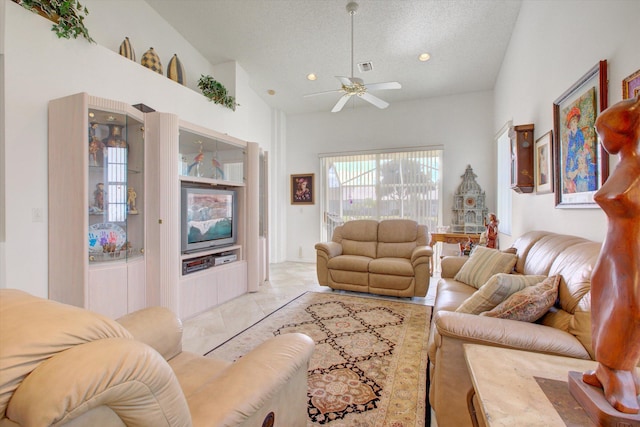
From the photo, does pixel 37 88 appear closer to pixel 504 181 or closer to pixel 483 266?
pixel 483 266

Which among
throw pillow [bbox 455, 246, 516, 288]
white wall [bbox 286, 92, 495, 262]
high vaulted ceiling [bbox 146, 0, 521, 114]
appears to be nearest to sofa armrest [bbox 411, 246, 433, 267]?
throw pillow [bbox 455, 246, 516, 288]

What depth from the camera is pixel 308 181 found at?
618 cm

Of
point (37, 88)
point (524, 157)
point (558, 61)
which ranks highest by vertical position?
point (558, 61)

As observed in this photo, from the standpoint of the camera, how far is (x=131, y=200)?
9.07 feet

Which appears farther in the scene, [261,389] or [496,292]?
[496,292]

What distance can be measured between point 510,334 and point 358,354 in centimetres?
128

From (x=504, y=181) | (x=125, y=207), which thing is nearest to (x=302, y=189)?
(x=504, y=181)

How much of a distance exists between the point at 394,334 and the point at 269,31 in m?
3.90

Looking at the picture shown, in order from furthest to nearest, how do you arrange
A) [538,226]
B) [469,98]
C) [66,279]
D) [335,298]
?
[469,98]
[335,298]
[538,226]
[66,279]

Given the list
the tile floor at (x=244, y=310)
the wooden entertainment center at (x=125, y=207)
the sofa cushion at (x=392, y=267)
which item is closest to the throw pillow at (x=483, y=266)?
the sofa cushion at (x=392, y=267)

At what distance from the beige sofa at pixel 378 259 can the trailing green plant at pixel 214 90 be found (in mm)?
2585

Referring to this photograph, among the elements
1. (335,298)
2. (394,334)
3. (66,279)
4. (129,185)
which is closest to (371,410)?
(394,334)

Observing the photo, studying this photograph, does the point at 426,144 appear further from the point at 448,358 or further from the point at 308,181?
the point at 448,358

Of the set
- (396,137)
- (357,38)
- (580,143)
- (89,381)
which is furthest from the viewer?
(396,137)
